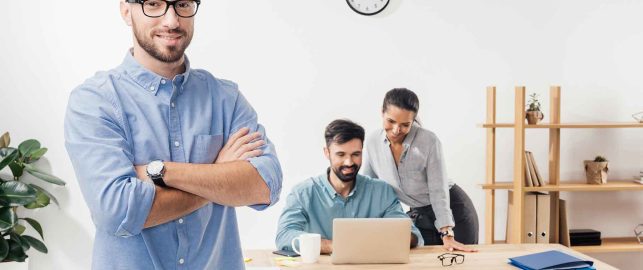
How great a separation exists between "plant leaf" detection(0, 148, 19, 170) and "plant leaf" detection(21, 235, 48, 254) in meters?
0.45

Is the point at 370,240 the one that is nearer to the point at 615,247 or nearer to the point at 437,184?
the point at 437,184

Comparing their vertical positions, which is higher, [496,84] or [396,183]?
[496,84]

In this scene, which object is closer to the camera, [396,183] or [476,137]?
[396,183]

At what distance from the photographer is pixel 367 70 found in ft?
15.1

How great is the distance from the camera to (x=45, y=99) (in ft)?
14.1

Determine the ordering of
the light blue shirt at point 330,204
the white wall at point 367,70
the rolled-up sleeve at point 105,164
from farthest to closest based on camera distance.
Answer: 1. the white wall at point 367,70
2. the light blue shirt at point 330,204
3. the rolled-up sleeve at point 105,164

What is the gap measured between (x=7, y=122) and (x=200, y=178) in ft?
9.99

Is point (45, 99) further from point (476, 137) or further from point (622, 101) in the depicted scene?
point (622, 101)

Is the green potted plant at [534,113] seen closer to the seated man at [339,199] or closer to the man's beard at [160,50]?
the seated man at [339,199]

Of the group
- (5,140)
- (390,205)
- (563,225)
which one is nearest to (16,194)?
(5,140)

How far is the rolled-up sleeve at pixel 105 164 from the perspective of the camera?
1.62 meters

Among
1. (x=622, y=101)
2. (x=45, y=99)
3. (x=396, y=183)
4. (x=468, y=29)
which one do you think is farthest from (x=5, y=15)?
(x=622, y=101)

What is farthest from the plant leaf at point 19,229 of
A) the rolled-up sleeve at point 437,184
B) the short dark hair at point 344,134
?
the rolled-up sleeve at point 437,184

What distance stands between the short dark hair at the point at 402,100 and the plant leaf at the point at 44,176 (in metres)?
1.97
